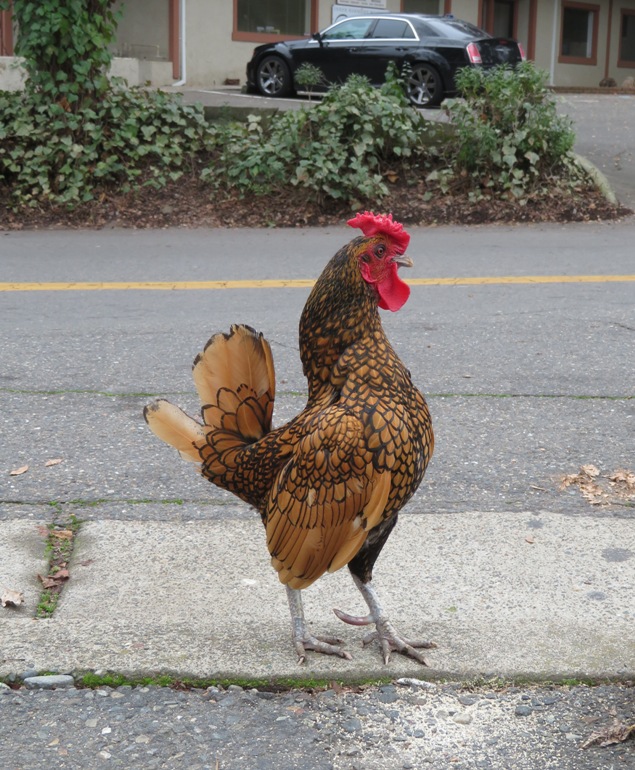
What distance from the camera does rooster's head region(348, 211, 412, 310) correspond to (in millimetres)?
2707

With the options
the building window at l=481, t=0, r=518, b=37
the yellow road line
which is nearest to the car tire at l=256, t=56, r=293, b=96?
the building window at l=481, t=0, r=518, b=37

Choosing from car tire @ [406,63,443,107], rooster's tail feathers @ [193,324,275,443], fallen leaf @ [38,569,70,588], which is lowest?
fallen leaf @ [38,569,70,588]

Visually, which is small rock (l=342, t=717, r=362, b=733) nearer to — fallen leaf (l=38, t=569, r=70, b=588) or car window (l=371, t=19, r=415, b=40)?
fallen leaf (l=38, t=569, r=70, b=588)

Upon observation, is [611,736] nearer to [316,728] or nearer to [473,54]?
[316,728]

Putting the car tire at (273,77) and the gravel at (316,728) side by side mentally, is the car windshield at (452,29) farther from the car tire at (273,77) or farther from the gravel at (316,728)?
the gravel at (316,728)

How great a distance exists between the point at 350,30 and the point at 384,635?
18.3 m

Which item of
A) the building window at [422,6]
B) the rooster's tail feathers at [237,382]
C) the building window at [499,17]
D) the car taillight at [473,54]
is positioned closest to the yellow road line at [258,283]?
the rooster's tail feathers at [237,382]

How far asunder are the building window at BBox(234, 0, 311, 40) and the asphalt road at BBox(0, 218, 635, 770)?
16214 mm

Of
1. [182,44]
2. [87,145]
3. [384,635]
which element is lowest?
[384,635]

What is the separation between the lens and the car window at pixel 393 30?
1853cm

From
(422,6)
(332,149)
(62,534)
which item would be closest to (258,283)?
(332,149)

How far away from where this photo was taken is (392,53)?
1862 cm

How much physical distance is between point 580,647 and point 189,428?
4.39 feet

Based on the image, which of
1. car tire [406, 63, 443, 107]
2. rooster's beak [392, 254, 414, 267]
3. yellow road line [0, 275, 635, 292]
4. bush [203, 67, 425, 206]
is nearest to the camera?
rooster's beak [392, 254, 414, 267]
